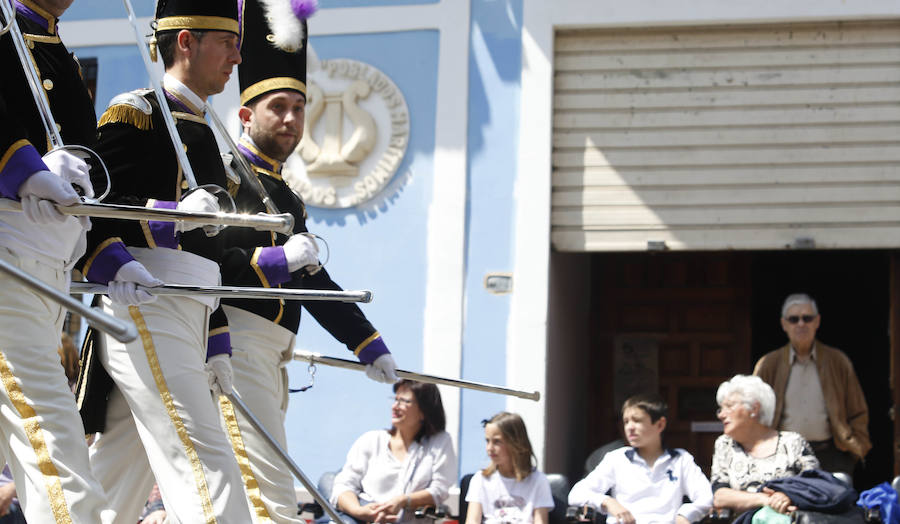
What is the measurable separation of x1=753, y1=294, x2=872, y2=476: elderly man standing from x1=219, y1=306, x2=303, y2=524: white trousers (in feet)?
13.5

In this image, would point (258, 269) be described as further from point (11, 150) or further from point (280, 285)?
point (11, 150)

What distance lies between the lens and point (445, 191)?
8.62m

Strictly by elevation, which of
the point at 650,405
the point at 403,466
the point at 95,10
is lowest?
the point at 403,466

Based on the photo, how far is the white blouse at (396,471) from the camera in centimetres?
707

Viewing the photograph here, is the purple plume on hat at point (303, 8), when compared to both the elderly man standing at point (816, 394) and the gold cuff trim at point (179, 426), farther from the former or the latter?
the elderly man standing at point (816, 394)

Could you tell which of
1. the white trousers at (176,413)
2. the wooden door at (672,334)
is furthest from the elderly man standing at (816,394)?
the white trousers at (176,413)

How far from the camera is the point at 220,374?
13.9 feet

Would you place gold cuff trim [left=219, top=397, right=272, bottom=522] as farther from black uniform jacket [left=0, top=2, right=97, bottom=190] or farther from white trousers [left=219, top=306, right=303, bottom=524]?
black uniform jacket [left=0, top=2, right=97, bottom=190]

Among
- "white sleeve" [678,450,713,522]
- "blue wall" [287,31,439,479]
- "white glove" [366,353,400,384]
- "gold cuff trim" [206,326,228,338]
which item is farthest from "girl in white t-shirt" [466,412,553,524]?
"gold cuff trim" [206,326,228,338]

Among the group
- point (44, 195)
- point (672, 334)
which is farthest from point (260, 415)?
point (672, 334)

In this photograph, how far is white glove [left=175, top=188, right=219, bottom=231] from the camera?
3.77 m

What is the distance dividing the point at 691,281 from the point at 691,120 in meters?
2.36

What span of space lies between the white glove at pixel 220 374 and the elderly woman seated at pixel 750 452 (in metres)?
3.38

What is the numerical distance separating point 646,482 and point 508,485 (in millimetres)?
723
